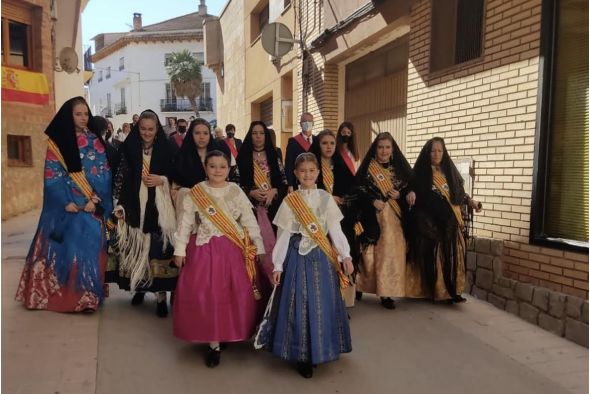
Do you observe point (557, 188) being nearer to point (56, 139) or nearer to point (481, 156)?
point (481, 156)

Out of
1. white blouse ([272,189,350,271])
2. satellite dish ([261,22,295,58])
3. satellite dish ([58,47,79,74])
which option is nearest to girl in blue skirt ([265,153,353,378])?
white blouse ([272,189,350,271])

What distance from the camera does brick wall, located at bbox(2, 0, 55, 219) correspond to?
9781 millimetres

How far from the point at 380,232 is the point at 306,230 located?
5.18ft

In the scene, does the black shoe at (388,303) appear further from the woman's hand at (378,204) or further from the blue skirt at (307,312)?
the blue skirt at (307,312)

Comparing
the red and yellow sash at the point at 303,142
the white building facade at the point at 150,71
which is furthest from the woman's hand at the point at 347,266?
the white building facade at the point at 150,71

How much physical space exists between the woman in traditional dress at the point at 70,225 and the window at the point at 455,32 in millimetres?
3716

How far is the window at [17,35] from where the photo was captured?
10023 mm

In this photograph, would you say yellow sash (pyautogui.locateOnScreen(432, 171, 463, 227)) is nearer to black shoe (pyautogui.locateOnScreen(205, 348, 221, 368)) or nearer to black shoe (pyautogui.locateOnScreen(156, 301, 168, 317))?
black shoe (pyautogui.locateOnScreen(205, 348, 221, 368))

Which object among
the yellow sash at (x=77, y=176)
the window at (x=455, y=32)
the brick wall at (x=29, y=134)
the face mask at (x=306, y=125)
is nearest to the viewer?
the yellow sash at (x=77, y=176)

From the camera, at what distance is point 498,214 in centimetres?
461

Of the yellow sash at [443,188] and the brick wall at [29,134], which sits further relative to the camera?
the brick wall at [29,134]

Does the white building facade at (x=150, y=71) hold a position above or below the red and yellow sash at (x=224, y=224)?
above

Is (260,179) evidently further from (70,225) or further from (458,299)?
(458,299)

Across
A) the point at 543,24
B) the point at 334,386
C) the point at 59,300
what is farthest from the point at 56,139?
the point at 543,24
